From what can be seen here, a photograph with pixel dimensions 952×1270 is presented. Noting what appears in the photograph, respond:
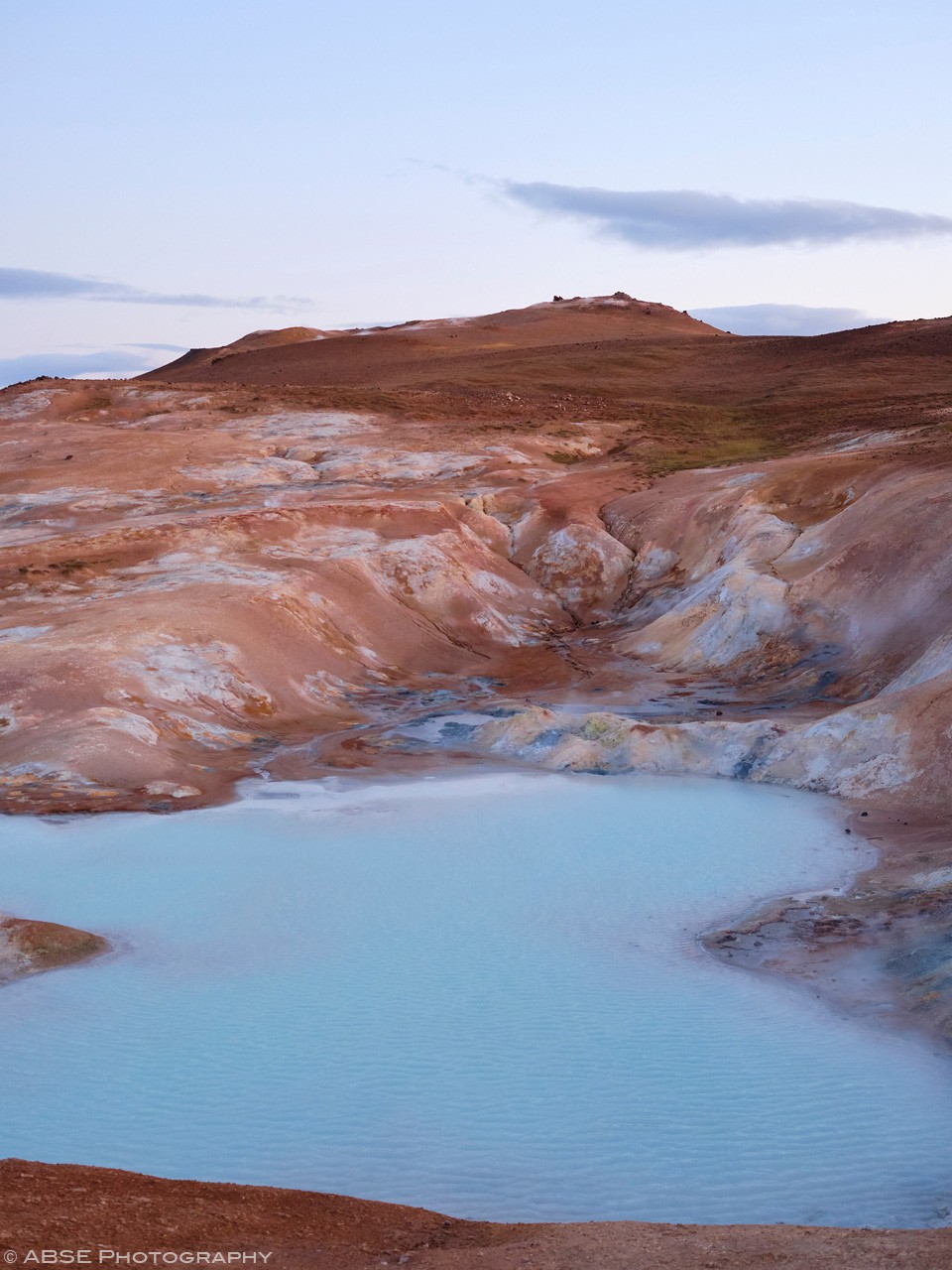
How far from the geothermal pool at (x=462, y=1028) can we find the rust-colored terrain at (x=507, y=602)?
41.0 inches

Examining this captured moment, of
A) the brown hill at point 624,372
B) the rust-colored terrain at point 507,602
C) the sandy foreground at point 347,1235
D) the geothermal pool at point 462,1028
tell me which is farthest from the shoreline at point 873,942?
the brown hill at point 624,372

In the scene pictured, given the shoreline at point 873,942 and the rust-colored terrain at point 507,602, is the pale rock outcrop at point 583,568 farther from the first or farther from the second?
the shoreline at point 873,942

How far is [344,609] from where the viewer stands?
2447 cm

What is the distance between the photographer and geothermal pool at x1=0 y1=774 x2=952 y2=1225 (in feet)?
25.3

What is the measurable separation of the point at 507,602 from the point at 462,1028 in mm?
18657

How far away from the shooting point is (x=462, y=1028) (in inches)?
385

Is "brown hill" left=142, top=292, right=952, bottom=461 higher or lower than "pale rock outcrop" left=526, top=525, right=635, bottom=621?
higher

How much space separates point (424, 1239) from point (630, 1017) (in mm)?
3834

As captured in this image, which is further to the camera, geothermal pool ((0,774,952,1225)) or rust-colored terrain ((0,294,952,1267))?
rust-colored terrain ((0,294,952,1267))

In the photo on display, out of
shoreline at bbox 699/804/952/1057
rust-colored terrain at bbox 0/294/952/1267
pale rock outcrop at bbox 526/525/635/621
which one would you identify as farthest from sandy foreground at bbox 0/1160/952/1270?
pale rock outcrop at bbox 526/525/635/621

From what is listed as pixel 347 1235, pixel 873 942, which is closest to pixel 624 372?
pixel 873 942

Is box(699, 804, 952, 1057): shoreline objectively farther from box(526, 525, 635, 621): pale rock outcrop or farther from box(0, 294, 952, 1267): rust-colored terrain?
box(526, 525, 635, 621): pale rock outcrop

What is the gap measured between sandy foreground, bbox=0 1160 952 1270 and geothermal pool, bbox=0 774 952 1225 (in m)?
0.72

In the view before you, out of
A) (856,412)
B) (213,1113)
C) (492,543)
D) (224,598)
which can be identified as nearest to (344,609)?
(224,598)
